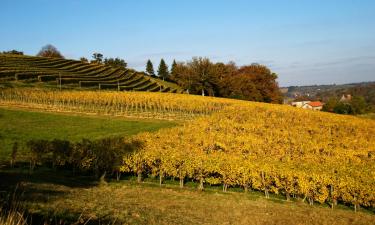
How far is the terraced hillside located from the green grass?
30.2 m

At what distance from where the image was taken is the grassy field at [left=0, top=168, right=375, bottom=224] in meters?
12.2

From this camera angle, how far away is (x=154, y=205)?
14.8 meters

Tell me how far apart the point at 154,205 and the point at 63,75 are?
2785 inches

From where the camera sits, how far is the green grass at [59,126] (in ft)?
94.5

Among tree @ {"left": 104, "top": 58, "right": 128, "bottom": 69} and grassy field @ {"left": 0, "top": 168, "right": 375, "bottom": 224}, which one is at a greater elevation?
tree @ {"left": 104, "top": 58, "right": 128, "bottom": 69}

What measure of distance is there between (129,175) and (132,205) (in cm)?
661

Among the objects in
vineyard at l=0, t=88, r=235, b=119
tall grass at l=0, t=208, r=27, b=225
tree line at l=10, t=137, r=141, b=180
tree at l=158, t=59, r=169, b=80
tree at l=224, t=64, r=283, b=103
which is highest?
tree at l=158, t=59, r=169, b=80

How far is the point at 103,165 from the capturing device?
63.5 ft

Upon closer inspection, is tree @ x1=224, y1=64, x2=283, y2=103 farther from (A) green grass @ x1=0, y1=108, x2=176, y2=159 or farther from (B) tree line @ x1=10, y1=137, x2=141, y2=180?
(B) tree line @ x1=10, y1=137, x2=141, y2=180

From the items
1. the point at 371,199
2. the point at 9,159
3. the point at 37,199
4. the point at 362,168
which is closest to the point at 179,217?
the point at 37,199

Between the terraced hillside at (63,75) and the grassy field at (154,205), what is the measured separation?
188 feet

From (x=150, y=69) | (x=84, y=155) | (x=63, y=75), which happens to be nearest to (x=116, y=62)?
(x=150, y=69)

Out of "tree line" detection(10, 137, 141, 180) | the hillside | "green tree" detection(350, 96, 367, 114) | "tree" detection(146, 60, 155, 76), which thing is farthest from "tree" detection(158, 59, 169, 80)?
"tree line" detection(10, 137, 141, 180)

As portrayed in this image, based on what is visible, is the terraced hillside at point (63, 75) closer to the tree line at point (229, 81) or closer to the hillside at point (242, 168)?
the tree line at point (229, 81)
